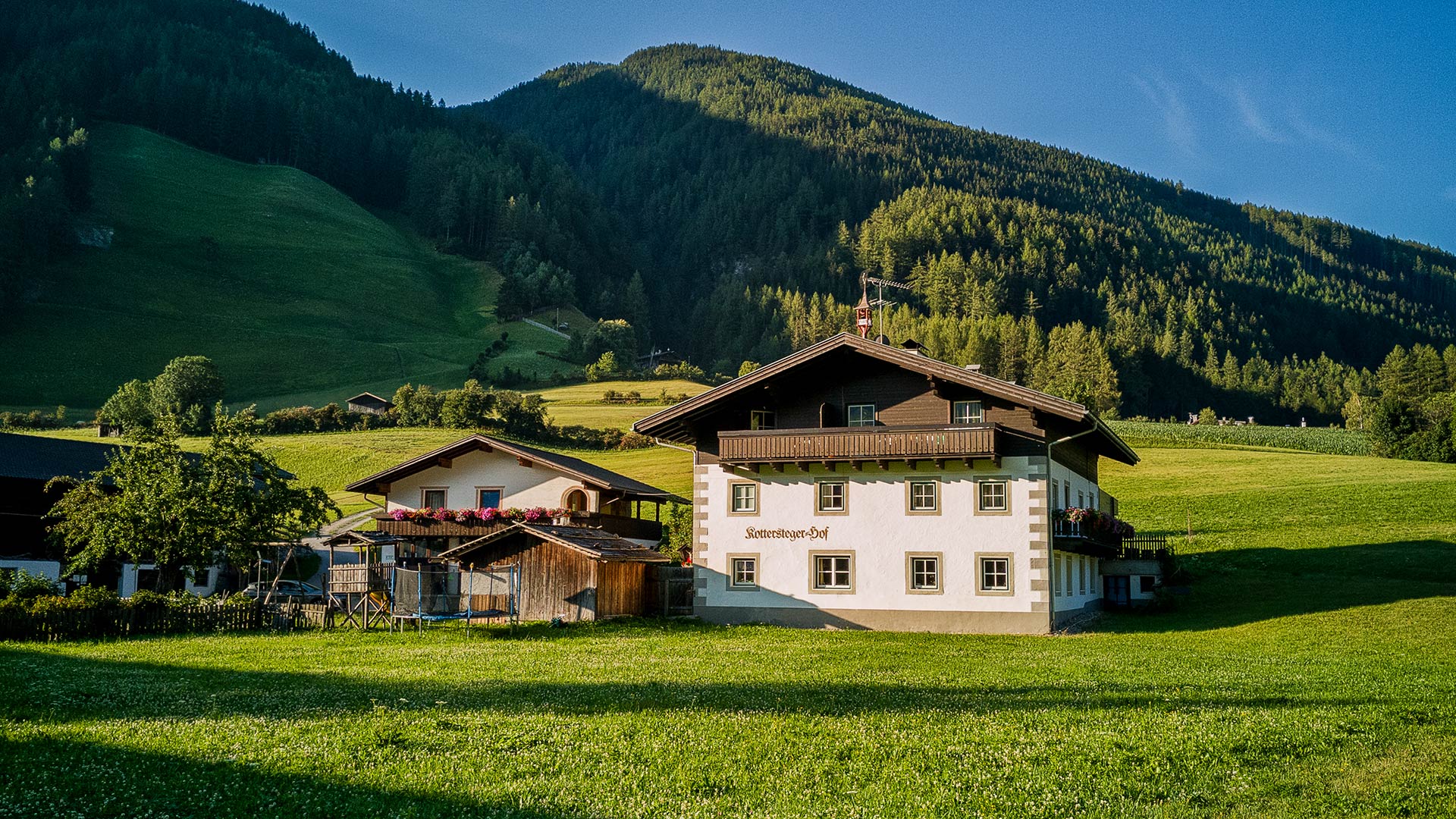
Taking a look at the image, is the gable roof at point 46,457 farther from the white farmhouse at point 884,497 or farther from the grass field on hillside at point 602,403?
the grass field on hillside at point 602,403

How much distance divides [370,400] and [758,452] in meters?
84.2

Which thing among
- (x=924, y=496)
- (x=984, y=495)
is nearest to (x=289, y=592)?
(x=924, y=496)

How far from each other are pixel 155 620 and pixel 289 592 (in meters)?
15.0

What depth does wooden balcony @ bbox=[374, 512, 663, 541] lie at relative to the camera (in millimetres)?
43938

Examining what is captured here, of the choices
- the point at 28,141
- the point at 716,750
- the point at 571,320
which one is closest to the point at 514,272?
the point at 571,320

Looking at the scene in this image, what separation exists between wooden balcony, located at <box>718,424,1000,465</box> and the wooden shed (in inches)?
201

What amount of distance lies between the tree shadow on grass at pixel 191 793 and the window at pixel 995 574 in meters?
26.7

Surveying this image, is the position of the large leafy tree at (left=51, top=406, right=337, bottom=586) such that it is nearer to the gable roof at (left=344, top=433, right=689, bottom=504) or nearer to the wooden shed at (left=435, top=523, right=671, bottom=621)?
the wooden shed at (left=435, top=523, right=671, bottom=621)

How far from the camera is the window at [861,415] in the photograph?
38281 millimetres

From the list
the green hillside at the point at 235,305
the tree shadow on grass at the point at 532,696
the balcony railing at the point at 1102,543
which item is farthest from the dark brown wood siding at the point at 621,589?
the green hillside at the point at 235,305

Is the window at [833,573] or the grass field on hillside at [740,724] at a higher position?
the window at [833,573]

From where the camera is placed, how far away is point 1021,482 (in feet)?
117

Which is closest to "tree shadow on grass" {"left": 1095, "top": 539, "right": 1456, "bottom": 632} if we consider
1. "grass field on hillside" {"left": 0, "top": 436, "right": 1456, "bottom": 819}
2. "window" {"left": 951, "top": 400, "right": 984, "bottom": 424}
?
"grass field on hillside" {"left": 0, "top": 436, "right": 1456, "bottom": 819}

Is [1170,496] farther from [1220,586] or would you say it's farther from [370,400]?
[370,400]
